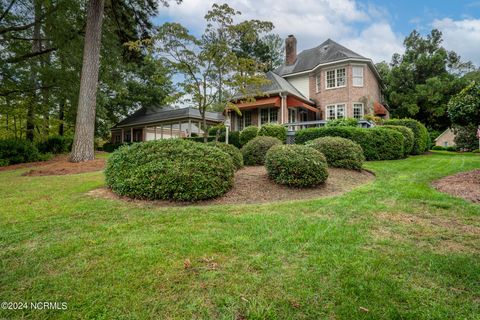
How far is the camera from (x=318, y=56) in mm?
20422

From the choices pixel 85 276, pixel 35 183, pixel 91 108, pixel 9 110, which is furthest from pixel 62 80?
pixel 85 276

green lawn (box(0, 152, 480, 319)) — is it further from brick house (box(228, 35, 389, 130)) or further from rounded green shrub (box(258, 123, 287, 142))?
brick house (box(228, 35, 389, 130))

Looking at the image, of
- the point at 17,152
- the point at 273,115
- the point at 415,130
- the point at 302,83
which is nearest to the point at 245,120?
the point at 273,115

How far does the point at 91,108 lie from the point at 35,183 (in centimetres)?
495

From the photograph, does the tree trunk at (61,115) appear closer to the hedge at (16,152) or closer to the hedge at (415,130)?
the hedge at (16,152)

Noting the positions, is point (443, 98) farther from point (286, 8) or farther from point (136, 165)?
point (136, 165)

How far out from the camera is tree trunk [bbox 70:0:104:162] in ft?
33.4

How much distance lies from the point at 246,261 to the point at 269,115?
16479mm

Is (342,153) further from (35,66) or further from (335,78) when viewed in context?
(35,66)

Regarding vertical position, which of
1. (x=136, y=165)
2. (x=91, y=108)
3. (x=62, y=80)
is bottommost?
(x=136, y=165)

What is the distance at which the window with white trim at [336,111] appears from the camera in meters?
17.9

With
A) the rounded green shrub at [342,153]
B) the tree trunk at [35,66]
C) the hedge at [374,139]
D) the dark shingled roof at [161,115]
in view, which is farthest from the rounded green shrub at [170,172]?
the dark shingled roof at [161,115]

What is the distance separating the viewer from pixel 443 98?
22.2 metres

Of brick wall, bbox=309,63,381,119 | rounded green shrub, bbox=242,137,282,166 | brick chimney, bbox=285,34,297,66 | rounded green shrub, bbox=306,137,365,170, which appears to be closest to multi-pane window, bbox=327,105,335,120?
brick wall, bbox=309,63,381,119
